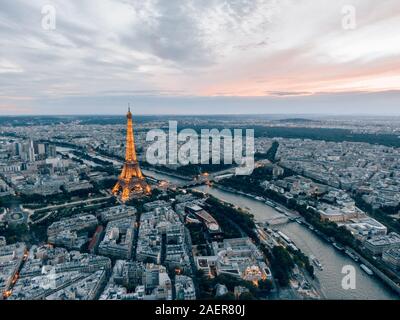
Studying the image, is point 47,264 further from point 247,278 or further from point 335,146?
point 335,146

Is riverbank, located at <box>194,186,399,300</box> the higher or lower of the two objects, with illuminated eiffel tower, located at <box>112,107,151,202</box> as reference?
lower
